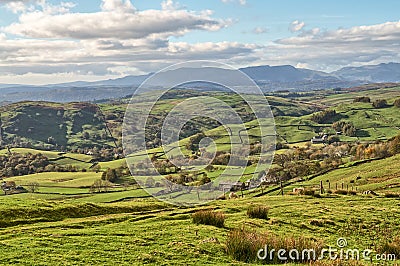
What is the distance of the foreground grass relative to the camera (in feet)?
45.1

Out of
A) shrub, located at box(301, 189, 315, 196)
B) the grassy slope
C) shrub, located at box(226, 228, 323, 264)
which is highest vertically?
shrub, located at box(226, 228, 323, 264)

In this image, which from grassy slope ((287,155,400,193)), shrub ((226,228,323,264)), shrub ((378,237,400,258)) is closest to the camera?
shrub ((226,228,323,264))

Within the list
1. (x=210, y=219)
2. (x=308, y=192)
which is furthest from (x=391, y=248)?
(x=308, y=192)

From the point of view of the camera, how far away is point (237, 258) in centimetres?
1465

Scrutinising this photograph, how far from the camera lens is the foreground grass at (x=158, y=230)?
1374 centimetres

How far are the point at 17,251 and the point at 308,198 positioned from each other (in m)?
25.3

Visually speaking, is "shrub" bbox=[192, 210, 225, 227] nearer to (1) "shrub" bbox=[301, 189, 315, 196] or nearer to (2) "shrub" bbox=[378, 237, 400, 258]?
(2) "shrub" bbox=[378, 237, 400, 258]

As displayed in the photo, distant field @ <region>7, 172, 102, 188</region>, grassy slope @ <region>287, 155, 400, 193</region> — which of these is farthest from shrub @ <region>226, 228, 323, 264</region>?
distant field @ <region>7, 172, 102, 188</region>

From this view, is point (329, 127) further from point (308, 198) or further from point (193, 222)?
point (193, 222)

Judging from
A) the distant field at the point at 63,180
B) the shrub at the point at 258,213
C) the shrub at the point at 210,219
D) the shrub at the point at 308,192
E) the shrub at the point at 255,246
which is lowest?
the distant field at the point at 63,180

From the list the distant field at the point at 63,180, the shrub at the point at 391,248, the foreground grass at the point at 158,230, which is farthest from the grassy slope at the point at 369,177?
the distant field at the point at 63,180

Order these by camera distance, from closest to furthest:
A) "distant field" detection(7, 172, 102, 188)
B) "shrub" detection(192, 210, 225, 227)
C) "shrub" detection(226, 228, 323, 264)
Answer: "shrub" detection(226, 228, 323, 264) → "shrub" detection(192, 210, 225, 227) → "distant field" detection(7, 172, 102, 188)

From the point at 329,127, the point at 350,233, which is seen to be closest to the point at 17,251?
the point at 350,233

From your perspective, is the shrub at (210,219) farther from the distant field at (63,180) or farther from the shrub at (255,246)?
the distant field at (63,180)
